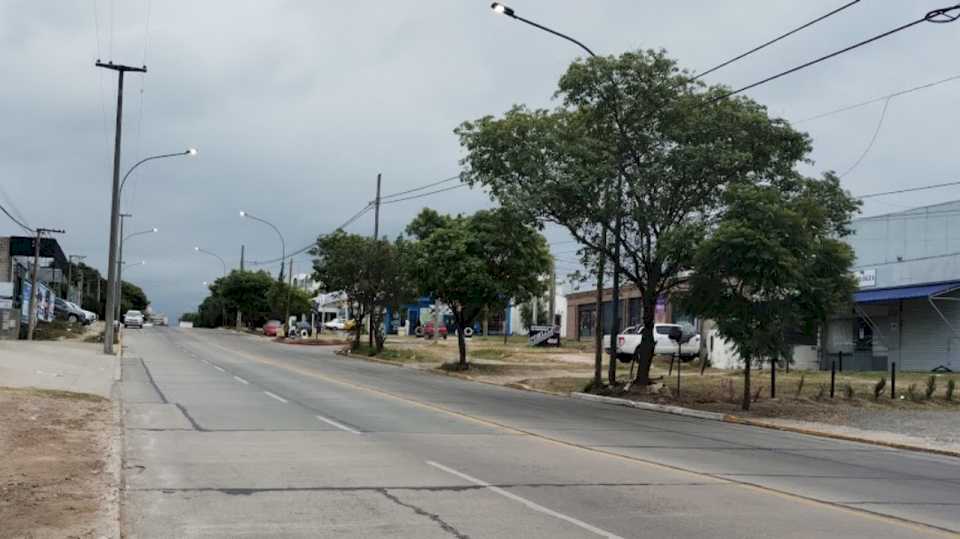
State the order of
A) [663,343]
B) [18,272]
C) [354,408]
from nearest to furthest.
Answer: [354,408] → [663,343] → [18,272]

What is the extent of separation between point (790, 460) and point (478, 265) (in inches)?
891

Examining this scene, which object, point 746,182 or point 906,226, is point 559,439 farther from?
point 906,226

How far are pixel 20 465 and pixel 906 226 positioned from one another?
37.1m

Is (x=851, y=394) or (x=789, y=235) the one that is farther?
(x=851, y=394)

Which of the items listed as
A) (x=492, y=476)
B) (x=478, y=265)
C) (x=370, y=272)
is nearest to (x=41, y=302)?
(x=370, y=272)

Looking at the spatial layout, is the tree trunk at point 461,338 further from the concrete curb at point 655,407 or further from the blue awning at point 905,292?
the blue awning at point 905,292

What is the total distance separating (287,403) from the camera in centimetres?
1894

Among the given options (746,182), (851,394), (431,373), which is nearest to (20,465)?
(746,182)

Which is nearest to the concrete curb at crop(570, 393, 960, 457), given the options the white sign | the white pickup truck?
the white pickup truck

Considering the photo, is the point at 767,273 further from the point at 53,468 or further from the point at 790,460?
the point at 53,468

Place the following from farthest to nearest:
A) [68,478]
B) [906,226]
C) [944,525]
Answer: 1. [906,226]
2. [68,478]
3. [944,525]

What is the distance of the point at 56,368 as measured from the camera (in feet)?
83.7

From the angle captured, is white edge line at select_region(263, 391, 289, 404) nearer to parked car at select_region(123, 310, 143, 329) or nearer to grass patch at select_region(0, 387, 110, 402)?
grass patch at select_region(0, 387, 110, 402)

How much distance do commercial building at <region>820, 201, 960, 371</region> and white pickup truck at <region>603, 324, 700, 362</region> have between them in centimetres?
A: 567
